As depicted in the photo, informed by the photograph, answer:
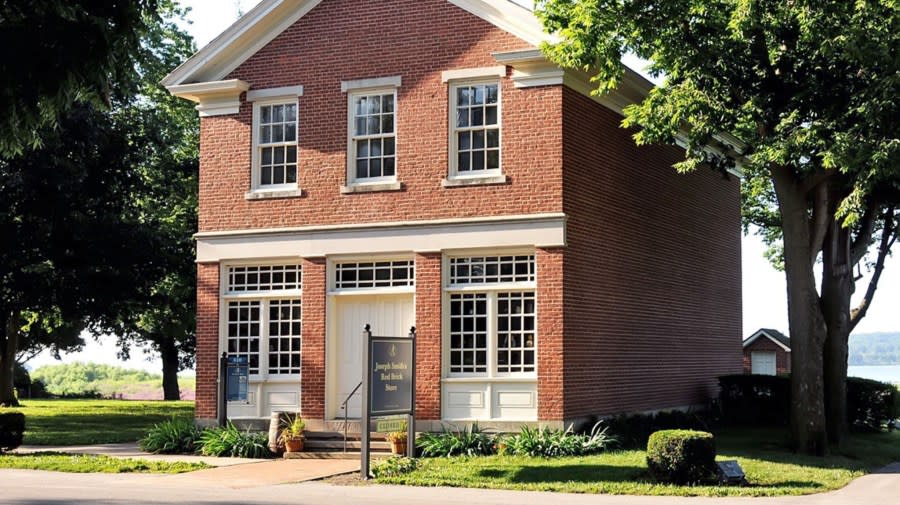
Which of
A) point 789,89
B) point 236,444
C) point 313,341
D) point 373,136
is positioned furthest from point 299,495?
point 789,89

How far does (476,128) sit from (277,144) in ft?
14.1

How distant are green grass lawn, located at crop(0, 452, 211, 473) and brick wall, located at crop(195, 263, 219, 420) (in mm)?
3283

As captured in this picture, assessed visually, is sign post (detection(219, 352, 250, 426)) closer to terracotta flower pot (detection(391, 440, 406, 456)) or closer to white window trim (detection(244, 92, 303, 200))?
white window trim (detection(244, 92, 303, 200))

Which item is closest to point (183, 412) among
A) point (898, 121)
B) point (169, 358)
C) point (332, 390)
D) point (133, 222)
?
point (133, 222)

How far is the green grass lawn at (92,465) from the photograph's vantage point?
62.3ft

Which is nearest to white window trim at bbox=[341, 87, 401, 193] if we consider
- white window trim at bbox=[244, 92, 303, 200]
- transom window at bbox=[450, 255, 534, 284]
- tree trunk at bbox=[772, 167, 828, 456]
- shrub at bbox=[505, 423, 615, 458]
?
white window trim at bbox=[244, 92, 303, 200]

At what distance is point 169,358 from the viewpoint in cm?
5653

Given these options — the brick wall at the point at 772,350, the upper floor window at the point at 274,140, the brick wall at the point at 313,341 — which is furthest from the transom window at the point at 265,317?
the brick wall at the point at 772,350

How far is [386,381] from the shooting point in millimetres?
18359

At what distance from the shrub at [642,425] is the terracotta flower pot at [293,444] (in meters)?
5.76

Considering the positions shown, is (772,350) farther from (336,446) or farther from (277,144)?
(336,446)

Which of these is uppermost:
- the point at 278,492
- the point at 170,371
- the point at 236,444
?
the point at 170,371

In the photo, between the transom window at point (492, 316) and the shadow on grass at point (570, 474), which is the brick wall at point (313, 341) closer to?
the transom window at point (492, 316)

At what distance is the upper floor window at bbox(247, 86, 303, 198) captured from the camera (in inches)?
919
